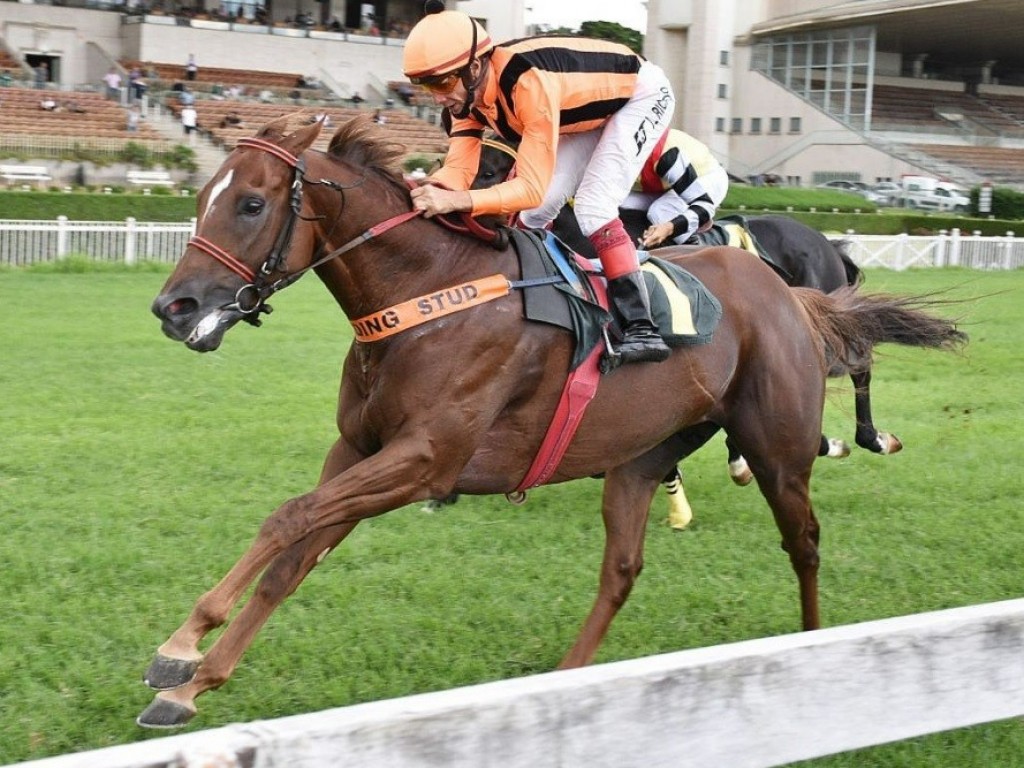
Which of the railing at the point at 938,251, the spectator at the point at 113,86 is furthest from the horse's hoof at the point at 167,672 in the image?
the spectator at the point at 113,86

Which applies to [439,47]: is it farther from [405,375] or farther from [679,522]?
[679,522]

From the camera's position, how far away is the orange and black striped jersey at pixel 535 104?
13.2 feet

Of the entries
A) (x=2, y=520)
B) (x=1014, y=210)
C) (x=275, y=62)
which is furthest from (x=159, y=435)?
(x=275, y=62)

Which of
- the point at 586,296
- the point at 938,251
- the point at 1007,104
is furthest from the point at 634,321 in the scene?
the point at 1007,104

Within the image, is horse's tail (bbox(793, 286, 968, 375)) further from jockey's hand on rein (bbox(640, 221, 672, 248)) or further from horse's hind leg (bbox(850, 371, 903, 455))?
horse's hind leg (bbox(850, 371, 903, 455))

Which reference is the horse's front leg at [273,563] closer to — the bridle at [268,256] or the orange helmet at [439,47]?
the bridle at [268,256]

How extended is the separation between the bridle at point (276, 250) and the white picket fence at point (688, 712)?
157cm

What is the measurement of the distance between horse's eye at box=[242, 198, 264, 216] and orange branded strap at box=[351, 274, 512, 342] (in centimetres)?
48

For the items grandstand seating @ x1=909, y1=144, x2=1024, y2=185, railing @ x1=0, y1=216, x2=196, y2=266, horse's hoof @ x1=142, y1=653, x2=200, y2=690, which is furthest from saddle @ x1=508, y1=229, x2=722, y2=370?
grandstand seating @ x1=909, y1=144, x2=1024, y2=185

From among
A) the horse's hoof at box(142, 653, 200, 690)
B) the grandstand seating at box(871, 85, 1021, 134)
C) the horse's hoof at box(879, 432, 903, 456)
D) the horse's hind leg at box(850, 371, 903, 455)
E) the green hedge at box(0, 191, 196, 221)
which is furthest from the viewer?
the grandstand seating at box(871, 85, 1021, 134)

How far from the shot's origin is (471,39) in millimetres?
3949

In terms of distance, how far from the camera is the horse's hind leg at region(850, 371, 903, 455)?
7723mm

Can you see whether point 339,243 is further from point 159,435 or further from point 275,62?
point 275,62

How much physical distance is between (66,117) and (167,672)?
32.8m
